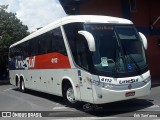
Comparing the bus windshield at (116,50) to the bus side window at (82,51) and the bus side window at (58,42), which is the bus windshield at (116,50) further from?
the bus side window at (58,42)

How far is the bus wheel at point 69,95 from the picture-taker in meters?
11.4

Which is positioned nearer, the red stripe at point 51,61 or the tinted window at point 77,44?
the tinted window at point 77,44

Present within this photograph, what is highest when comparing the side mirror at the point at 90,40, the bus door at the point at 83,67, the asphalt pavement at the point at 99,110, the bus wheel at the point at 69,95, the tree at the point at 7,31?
the tree at the point at 7,31

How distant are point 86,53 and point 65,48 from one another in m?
1.62

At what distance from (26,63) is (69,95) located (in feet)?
20.9

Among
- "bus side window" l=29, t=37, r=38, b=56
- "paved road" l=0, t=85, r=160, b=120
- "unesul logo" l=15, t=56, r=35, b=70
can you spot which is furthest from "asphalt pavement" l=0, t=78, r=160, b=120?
"unesul logo" l=15, t=56, r=35, b=70

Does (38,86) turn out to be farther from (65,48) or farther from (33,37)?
(65,48)

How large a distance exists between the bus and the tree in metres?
18.4

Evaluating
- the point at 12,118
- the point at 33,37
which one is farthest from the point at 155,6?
the point at 12,118

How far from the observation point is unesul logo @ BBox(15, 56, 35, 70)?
1610 cm

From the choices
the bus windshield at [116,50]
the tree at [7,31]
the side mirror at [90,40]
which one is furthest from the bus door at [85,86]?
the tree at [7,31]

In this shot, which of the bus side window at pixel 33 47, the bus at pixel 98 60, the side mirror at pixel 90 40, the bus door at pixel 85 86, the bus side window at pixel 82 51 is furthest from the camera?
the bus side window at pixel 33 47

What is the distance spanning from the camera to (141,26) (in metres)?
22.6

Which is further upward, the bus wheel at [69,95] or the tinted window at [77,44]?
the tinted window at [77,44]
